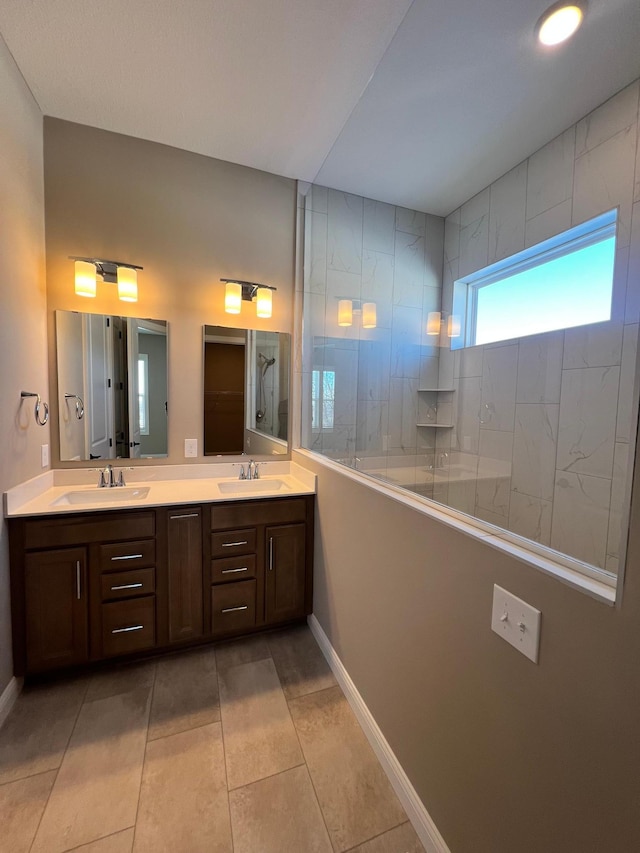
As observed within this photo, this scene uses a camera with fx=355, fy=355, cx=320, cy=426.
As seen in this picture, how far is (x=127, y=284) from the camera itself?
6.75 feet

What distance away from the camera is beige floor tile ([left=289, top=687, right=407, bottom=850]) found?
3.89 feet

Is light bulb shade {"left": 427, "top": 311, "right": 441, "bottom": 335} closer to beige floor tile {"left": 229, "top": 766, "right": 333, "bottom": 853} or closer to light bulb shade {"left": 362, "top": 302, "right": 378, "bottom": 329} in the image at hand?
light bulb shade {"left": 362, "top": 302, "right": 378, "bottom": 329}

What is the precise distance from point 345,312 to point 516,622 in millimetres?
2174

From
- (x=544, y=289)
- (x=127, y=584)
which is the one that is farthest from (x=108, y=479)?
(x=544, y=289)

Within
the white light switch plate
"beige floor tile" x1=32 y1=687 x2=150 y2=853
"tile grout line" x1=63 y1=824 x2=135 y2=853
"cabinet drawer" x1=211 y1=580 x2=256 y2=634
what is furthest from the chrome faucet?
the white light switch plate

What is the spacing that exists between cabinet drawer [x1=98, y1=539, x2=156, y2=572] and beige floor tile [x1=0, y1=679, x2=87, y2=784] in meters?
0.58

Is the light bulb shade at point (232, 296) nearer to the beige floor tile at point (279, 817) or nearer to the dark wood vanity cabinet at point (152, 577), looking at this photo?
the dark wood vanity cabinet at point (152, 577)

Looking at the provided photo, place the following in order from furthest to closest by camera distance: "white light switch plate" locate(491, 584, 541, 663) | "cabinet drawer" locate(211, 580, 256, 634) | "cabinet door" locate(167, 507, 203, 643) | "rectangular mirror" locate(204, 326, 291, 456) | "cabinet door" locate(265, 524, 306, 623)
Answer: "rectangular mirror" locate(204, 326, 291, 456), "cabinet door" locate(265, 524, 306, 623), "cabinet drawer" locate(211, 580, 256, 634), "cabinet door" locate(167, 507, 203, 643), "white light switch plate" locate(491, 584, 541, 663)

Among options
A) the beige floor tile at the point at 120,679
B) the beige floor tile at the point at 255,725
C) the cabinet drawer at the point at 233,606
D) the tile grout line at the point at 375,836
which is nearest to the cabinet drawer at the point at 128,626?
the beige floor tile at the point at 120,679

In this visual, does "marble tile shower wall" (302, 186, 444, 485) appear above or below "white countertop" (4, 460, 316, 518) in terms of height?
above

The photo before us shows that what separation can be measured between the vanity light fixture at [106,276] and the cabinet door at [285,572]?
5.27ft

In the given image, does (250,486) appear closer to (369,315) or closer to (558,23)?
(369,315)

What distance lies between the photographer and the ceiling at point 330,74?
1.38 m

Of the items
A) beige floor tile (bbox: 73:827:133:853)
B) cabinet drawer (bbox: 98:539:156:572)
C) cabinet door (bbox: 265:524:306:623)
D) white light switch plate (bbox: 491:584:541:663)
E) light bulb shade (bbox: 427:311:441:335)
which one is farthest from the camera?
light bulb shade (bbox: 427:311:441:335)
